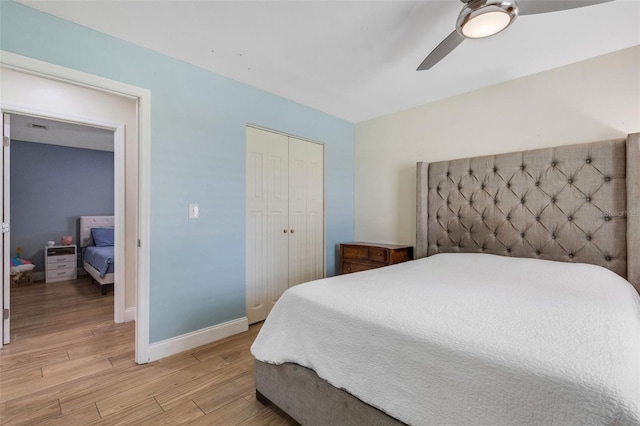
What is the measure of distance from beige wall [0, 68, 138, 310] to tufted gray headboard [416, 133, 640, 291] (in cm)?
256

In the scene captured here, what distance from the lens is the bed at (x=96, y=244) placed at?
3.92 meters

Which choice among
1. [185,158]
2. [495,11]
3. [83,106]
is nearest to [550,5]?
[495,11]

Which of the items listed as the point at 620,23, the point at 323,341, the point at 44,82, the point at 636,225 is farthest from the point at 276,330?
the point at 44,82

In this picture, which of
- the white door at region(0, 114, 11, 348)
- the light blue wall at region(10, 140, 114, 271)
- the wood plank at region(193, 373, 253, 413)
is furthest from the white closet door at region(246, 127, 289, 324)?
the light blue wall at region(10, 140, 114, 271)

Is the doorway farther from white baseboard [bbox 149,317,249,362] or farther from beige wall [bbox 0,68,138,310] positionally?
white baseboard [bbox 149,317,249,362]

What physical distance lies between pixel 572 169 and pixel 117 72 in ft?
10.6

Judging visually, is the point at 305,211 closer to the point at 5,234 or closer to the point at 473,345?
the point at 473,345

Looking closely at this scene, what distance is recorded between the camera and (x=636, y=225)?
179 centimetres

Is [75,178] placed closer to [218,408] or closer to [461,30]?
[218,408]

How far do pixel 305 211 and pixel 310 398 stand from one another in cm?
208

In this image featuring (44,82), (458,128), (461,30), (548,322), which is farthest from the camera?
(458,128)

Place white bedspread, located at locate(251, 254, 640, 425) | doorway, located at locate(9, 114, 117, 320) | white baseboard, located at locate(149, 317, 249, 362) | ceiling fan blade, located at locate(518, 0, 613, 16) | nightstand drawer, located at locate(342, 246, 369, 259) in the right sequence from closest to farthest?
white bedspread, located at locate(251, 254, 640, 425)
ceiling fan blade, located at locate(518, 0, 613, 16)
white baseboard, located at locate(149, 317, 249, 362)
nightstand drawer, located at locate(342, 246, 369, 259)
doorway, located at locate(9, 114, 117, 320)

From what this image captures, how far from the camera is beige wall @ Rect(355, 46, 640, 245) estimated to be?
1984 millimetres

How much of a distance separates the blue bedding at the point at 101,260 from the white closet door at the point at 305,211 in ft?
8.37
